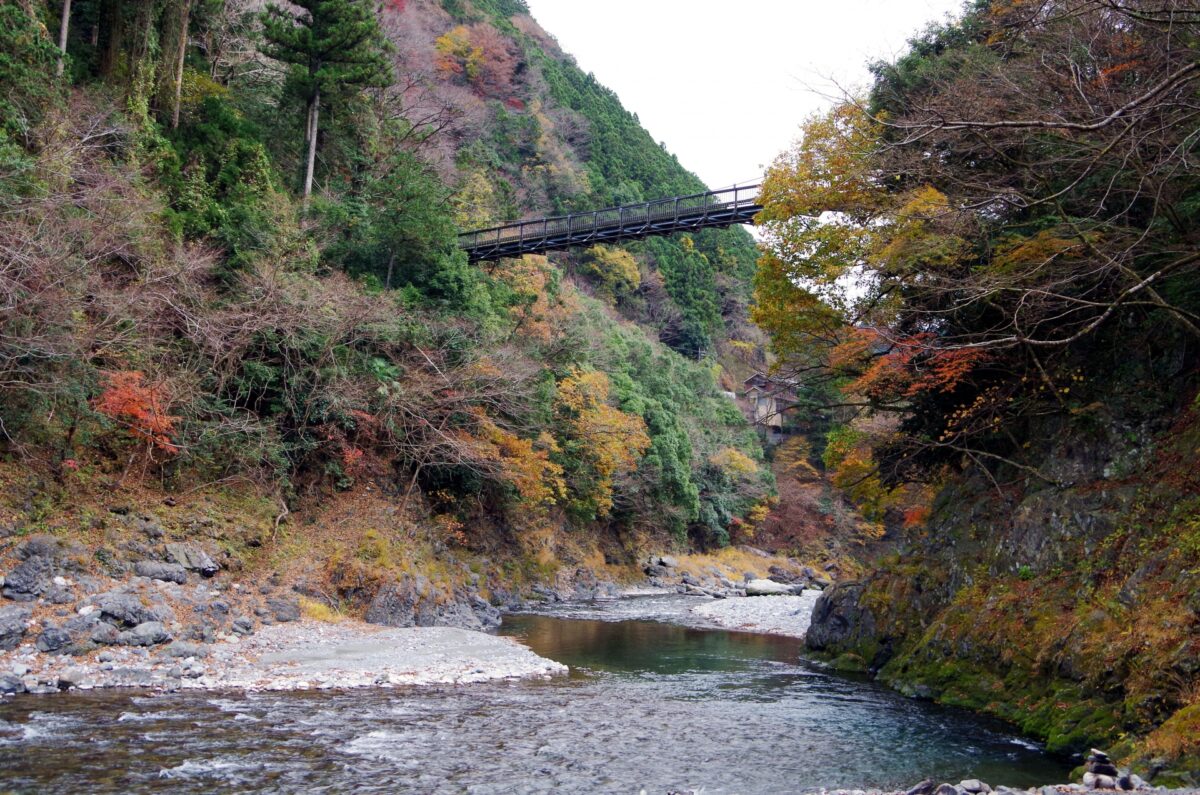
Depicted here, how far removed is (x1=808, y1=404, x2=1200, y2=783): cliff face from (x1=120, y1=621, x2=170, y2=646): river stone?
12535 mm

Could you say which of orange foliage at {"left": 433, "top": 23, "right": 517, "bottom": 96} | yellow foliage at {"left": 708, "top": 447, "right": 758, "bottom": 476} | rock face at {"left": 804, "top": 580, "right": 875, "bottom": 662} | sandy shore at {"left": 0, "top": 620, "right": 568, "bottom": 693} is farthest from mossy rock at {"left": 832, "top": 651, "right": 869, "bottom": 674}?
orange foliage at {"left": 433, "top": 23, "right": 517, "bottom": 96}

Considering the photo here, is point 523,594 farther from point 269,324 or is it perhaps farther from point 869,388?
A: point 869,388

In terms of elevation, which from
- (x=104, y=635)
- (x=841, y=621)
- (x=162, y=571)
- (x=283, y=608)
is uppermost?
(x=162, y=571)

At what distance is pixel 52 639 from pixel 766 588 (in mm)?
30056

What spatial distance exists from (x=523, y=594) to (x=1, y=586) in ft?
54.5

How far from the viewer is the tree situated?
84.5ft

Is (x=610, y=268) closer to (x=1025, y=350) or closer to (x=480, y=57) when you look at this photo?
(x=480, y=57)

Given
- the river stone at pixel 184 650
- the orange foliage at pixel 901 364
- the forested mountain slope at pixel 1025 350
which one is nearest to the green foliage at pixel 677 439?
the forested mountain slope at pixel 1025 350

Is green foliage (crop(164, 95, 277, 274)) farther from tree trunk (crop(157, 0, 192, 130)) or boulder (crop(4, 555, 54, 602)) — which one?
boulder (crop(4, 555, 54, 602))

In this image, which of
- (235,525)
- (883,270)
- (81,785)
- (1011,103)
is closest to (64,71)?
(235,525)

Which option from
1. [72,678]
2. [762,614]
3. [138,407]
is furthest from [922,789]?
[762,614]

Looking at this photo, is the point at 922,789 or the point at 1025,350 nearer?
the point at 922,789

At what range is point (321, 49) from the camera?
2605cm

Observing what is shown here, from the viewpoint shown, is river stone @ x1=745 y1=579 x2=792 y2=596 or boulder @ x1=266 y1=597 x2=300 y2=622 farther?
river stone @ x1=745 y1=579 x2=792 y2=596
